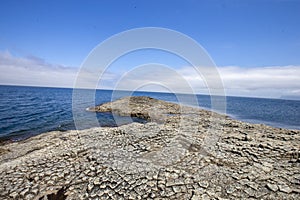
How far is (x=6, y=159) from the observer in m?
10.1

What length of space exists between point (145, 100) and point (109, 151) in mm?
32620

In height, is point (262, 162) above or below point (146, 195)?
above

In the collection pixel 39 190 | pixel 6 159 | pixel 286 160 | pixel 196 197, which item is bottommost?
pixel 6 159

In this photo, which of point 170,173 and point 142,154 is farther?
point 142,154

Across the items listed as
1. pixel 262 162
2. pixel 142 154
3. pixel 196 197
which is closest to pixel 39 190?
pixel 142 154

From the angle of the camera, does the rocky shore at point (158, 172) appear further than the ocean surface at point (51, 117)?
No

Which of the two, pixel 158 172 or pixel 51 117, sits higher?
pixel 158 172

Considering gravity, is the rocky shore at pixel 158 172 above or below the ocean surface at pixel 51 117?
above

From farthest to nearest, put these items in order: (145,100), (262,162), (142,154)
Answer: (145,100) → (142,154) → (262,162)

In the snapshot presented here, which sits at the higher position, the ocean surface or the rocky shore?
the rocky shore

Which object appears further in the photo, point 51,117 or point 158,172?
point 51,117

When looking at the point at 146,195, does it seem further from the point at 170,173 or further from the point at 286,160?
the point at 286,160

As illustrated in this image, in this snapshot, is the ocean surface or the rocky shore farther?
the ocean surface

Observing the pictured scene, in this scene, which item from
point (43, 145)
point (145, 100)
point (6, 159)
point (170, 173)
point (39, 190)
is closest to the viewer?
point (39, 190)
